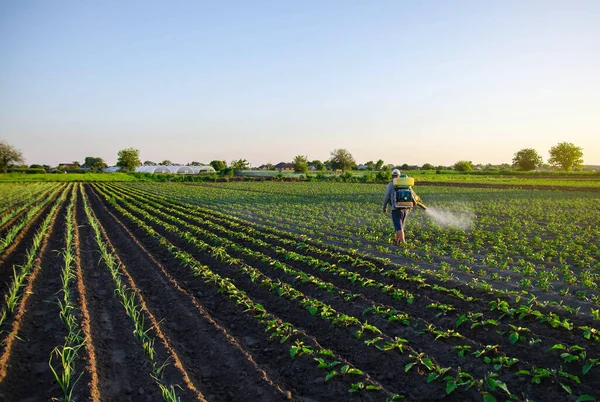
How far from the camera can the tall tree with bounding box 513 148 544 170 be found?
3472 inches

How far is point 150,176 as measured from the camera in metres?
61.5

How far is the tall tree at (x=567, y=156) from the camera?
89.0 metres

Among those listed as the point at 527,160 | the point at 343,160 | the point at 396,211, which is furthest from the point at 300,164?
the point at 396,211

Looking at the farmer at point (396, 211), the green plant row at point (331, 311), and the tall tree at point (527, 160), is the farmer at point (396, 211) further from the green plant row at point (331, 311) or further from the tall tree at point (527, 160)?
the tall tree at point (527, 160)

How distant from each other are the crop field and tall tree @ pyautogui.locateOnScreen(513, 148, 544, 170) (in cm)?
9015

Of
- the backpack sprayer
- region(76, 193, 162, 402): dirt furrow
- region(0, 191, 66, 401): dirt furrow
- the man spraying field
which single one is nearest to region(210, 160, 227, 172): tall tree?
the man spraying field

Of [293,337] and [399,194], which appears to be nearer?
[293,337]

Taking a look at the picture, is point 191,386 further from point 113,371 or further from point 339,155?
point 339,155

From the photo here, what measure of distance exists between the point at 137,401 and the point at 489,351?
149 inches

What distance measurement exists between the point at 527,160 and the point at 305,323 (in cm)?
9946

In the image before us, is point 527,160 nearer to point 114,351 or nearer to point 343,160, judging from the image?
point 343,160

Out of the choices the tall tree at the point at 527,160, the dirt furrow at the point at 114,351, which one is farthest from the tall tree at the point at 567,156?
the dirt furrow at the point at 114,351

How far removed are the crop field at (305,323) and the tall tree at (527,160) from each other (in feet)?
296

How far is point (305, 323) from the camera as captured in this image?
18.4 ft
